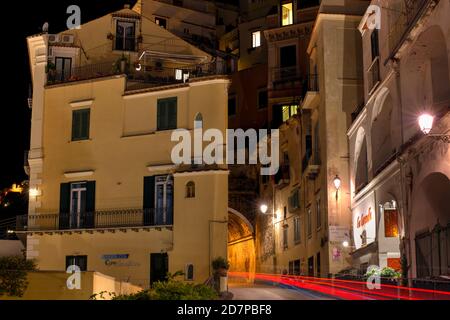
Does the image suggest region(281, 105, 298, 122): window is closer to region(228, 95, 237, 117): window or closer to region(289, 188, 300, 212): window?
region(228, 95, 237, 117): window

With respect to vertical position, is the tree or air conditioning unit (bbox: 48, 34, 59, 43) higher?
air conditioning unit (bbox: 48, 34, 59, 43)

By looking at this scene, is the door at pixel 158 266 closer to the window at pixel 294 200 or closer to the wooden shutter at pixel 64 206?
the wooden shutter at pixel 64 206

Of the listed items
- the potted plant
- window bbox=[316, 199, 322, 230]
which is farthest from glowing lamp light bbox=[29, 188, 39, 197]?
window bbox=[316, 199, 322, 230]

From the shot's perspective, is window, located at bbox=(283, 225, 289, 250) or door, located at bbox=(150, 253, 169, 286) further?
window, located at bbox=(283, 225, 289, 250)

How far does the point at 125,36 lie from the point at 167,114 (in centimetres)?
687

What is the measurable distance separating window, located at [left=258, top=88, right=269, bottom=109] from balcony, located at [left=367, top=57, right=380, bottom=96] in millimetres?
25381

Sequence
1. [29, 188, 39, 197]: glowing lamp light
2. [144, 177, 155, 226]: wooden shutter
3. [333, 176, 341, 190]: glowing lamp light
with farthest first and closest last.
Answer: [29, 188, 39, 197]: glowing lamp light < [144, 177, 155, 226]: wooden shutter < [333, 176, 341, 190]: glowing lamp light

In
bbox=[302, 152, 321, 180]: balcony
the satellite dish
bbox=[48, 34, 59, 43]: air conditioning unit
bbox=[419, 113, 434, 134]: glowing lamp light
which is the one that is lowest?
bbox=[419, 113, 434, 134]: glowing lamp light

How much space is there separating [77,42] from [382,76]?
19.1 m

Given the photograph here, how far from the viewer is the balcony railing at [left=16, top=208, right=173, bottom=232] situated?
3641 centimetres

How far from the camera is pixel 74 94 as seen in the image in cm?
3972

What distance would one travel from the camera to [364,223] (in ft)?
104
